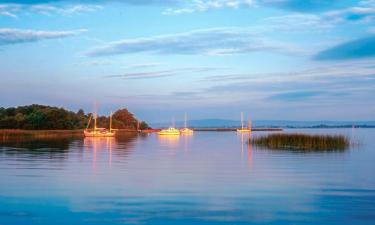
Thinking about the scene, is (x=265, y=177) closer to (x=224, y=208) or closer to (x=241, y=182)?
(x=241, y=182)

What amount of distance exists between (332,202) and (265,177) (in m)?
9.00

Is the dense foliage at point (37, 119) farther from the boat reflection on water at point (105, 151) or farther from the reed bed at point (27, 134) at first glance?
the boat reflection on water at point (105, 151)

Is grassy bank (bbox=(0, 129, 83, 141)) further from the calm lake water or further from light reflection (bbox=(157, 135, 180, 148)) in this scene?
the calm lake water

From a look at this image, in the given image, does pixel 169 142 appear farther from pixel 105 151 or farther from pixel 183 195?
pixel 183 195

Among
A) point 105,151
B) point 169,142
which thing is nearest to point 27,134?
point 169,142

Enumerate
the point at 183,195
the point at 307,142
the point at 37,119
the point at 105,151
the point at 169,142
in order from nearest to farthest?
1. the point at 183,195
2. the point at 105,151
3. the point at 307,142
4. the point at 169,142
5. the point at 37,119

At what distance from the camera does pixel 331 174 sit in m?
30.8

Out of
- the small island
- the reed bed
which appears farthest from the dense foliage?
the reed bed

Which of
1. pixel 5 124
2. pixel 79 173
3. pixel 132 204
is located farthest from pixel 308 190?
pixel 5 124

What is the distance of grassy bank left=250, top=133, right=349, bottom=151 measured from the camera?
5731 centimetres

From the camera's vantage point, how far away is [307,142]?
192 ft

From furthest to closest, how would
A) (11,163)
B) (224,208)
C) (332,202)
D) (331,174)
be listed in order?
(11,163), (331,174), (332,202), (224,208)

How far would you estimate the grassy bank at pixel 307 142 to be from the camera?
57.3 m

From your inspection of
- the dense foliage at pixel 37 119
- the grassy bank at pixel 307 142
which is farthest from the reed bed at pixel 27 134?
the grassy bank at pixel 307 142
